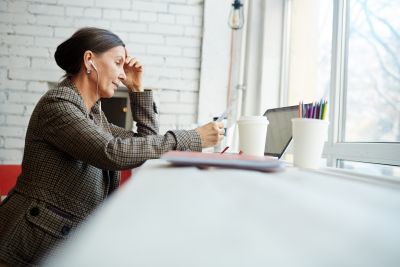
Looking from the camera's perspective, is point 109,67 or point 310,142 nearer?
point 310,142

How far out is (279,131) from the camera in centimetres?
113

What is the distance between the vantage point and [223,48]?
7.30ft

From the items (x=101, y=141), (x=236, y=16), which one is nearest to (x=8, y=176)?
(x=101, y=141)

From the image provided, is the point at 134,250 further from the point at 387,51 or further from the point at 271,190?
the point at 387,51

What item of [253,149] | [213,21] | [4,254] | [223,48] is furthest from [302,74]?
[4,254]

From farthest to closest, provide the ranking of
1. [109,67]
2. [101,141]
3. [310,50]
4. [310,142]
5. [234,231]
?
[310,50], [109,67], [101,141], [310,142], [234,231]

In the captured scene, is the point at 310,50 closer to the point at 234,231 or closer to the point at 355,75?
the point at 355,75

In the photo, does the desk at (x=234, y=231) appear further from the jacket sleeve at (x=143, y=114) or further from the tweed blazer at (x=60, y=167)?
the jacket sleeve at (x=143, y=114)

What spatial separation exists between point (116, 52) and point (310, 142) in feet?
2.78

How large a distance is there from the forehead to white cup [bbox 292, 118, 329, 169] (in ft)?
2.63

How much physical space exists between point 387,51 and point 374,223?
3.76 ft

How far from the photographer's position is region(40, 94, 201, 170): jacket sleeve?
805 mm

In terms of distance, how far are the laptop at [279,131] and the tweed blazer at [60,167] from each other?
13.4 inches

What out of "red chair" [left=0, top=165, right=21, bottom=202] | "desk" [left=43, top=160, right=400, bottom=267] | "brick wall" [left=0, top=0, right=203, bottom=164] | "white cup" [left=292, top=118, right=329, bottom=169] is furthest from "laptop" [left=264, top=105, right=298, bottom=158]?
"red chair" [left=0, top=165, right=21, bottom=202]
